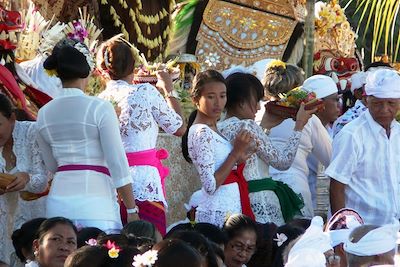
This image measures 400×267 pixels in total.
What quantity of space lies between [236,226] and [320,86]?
6.10 feet

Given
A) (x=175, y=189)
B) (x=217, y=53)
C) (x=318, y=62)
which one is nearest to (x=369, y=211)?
(x=175, y=189)

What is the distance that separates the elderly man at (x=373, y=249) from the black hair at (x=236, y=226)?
1.30 meters

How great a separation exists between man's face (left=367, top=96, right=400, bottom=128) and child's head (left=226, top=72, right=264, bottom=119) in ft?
2.27

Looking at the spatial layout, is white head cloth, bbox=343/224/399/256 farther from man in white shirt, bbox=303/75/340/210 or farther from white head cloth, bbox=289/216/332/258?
man in white shirt, bbox=303/75/340/210

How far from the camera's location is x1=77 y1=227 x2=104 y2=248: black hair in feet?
19.3

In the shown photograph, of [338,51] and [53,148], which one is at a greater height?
[53,148]

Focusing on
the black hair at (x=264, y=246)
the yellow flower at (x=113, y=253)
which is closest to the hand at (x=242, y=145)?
the black hair at (x=264, y=246)

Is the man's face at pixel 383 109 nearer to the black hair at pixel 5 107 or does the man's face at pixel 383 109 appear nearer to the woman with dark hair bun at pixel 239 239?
the woman with dark hair bun at pixel 239 239

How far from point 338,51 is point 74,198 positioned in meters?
7.70

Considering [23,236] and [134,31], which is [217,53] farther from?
[23,236]

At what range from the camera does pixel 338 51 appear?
13.3 m

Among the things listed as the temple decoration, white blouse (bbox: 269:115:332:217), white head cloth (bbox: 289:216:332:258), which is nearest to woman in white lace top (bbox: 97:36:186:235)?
white blouse (bbox: 269:115:332:217)

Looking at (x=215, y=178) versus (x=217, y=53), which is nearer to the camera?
(x=215, y=178)

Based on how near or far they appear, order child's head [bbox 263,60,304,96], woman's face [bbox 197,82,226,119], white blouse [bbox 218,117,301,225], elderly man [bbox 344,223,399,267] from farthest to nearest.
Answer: child's head [bbox 263,60,304,96] → white blouse [bbox 218,117,301,225] → woman's face [bbox 197,82,226,119] → elderly man [bbox 344,223,399,267]
